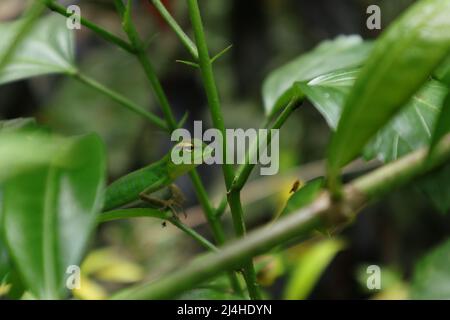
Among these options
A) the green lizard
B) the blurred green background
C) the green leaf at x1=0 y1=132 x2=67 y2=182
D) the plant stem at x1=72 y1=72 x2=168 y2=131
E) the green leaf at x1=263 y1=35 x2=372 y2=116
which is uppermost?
the blurred green background

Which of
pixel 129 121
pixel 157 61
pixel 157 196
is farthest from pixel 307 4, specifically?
pixel 157 196

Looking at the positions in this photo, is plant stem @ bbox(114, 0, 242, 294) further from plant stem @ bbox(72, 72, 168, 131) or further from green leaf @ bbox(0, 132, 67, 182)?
green leaf @ bbox(0, 132, 67, 182)

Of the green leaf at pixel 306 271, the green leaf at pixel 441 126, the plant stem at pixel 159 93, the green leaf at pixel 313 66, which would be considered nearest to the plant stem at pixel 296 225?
the green leaf at pixel 441 126

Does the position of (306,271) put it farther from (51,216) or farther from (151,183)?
(51,216)

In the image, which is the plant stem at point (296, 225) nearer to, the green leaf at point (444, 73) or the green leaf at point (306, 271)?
the green leaf at point (444, 73)

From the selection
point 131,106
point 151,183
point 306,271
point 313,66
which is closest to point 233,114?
point 306,271

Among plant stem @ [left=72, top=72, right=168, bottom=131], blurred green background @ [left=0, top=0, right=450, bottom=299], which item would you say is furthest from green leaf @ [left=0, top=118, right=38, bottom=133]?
blurred green background @ [left=0, top=0, right=450, bottom=299]
